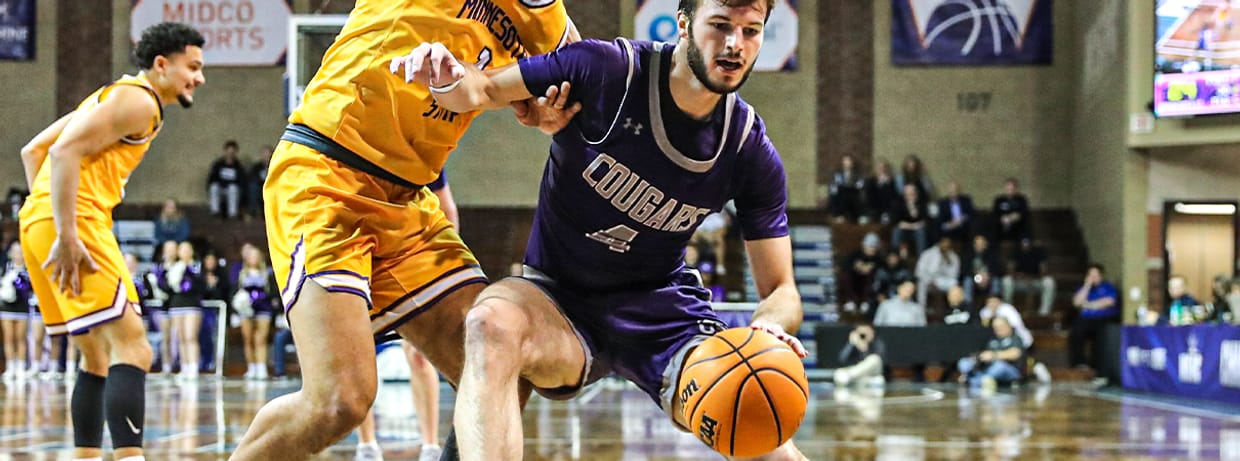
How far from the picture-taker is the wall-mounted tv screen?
1784 centimetres

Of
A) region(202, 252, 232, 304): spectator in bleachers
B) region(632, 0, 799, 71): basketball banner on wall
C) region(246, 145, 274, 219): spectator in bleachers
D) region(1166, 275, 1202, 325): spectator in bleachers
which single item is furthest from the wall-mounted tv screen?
region(246, 145, 274, 219): spectator in bleachers

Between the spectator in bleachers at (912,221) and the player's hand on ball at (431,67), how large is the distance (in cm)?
1696

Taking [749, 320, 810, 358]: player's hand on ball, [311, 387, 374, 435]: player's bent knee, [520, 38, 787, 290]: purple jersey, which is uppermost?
[520, 38, 787, 290]: purple jersey

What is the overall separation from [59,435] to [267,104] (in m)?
16.1

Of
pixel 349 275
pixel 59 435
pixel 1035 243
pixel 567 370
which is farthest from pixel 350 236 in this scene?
pixel 1035 243

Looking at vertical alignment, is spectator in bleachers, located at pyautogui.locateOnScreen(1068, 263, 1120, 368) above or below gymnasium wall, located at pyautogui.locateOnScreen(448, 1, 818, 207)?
below

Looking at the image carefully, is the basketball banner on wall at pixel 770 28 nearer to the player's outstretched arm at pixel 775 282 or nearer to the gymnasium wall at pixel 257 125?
the gymnasium wall at pixel 257 125

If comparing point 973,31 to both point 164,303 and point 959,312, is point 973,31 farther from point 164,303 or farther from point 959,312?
point 164,303

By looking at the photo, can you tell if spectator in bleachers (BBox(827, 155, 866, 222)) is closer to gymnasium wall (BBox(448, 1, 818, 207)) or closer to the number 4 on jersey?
gymnasium wall (BBox(448, 1, 818, 207))

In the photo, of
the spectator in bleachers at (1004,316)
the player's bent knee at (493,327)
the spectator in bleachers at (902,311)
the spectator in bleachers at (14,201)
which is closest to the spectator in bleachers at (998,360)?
the spectator in bleachers at (1004,316)

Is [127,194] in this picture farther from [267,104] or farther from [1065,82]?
[1065,82]

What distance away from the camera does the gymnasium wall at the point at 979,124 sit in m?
23.0

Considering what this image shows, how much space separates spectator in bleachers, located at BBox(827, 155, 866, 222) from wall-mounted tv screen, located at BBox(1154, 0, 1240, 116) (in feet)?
15.3

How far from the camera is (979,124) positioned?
2305cm
